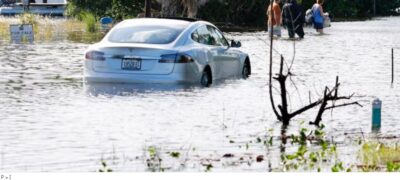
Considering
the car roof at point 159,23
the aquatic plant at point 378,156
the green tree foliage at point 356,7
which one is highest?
the car roof at point 159,23

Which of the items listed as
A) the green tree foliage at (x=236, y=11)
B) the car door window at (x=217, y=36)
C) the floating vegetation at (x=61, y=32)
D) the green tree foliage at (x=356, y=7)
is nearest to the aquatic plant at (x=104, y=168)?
the car door window at (x=217, y=36)

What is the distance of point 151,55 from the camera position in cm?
2100

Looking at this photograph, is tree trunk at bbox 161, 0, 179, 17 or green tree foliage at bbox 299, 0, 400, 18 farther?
green tree foliage at bbox 299, 0, 400, 18

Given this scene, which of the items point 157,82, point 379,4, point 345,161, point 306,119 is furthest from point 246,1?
point 345,161

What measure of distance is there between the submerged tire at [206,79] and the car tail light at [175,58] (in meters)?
0.98

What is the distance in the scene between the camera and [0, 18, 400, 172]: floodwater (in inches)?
493

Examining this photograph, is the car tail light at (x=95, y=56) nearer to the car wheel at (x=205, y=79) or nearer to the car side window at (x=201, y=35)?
the car side window at (x=201, y=35)

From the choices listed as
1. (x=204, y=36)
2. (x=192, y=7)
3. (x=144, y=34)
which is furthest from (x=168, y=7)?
(x=144, y=34)

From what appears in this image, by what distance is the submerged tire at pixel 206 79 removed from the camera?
22344 millimetres

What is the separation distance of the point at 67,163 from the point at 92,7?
55.3 m

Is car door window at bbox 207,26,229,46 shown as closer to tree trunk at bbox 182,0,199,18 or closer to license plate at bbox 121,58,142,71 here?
license plate at bbox 121,58,142,71

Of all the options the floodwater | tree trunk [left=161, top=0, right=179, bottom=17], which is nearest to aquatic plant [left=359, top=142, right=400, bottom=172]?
the floodwater

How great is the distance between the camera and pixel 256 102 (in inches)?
763

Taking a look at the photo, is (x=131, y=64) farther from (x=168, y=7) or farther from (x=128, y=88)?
(x=168, y=7)
